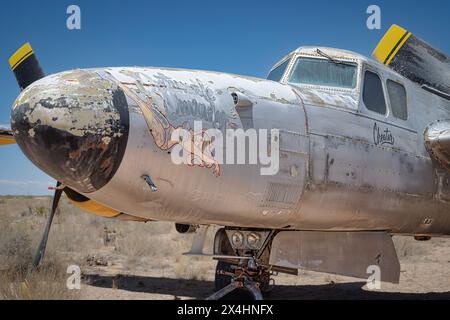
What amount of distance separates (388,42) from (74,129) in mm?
6279

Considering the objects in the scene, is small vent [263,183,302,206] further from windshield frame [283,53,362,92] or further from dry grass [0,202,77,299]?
dry grass [0,202,77,299]

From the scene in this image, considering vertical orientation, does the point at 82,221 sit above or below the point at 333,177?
below

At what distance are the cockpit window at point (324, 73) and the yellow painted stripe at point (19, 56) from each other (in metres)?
5.58

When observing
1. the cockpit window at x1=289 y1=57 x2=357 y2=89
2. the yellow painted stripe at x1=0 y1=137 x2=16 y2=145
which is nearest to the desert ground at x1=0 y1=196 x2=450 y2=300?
the yellow painted stripe at x1=0 y1=137 x2=16 y2=145

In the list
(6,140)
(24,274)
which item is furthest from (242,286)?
(24,274)

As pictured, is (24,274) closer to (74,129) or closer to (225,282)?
(225,282)

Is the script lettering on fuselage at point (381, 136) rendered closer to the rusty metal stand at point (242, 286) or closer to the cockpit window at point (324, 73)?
the cockpit window at point (324, 73)

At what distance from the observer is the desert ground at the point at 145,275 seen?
26.4 feet

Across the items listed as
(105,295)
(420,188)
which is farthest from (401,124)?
(105,295)

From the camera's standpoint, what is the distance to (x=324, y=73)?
237 inches

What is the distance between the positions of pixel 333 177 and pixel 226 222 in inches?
53.3

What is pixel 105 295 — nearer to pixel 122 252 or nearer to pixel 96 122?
pixel 96 122

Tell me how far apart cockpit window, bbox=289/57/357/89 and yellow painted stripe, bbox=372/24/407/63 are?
2.08 meters

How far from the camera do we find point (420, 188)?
6.06 m
